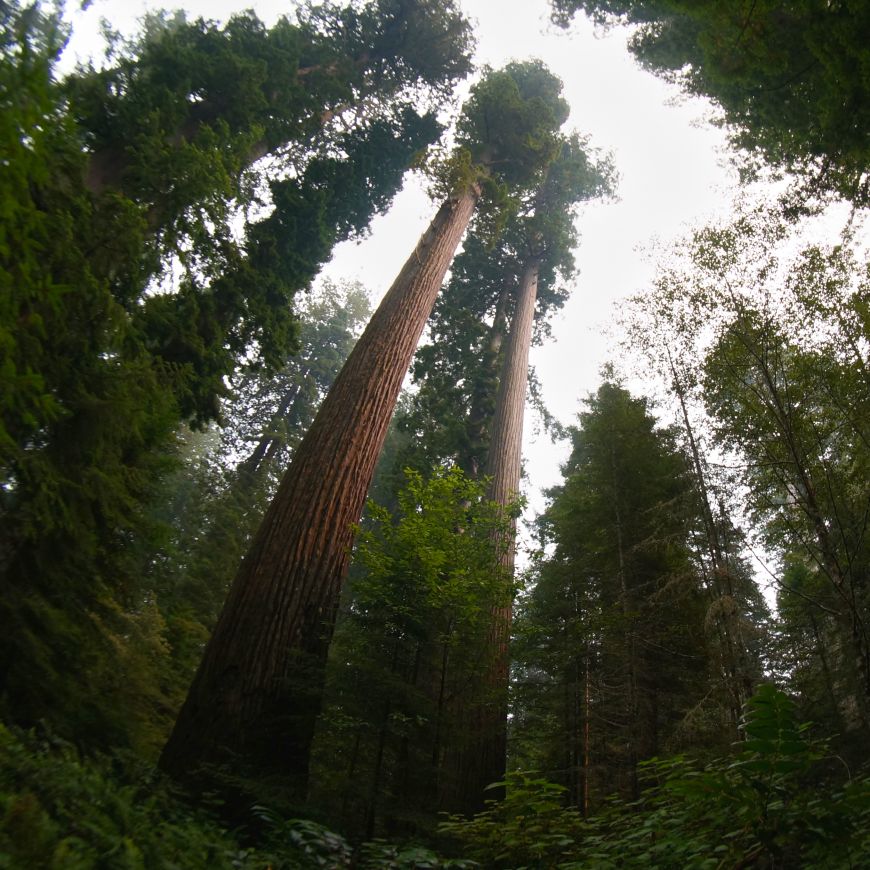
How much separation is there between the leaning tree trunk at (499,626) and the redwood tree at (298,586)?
4.82ft

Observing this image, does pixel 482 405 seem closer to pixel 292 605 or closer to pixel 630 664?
pixel 630 664

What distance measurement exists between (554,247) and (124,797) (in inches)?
612

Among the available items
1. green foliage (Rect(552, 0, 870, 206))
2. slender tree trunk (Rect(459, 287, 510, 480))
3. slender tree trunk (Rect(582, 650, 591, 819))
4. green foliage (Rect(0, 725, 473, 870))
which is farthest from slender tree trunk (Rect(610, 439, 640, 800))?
green foliage (Rect(552, 0, 870, 206))

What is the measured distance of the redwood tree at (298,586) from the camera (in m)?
4.19

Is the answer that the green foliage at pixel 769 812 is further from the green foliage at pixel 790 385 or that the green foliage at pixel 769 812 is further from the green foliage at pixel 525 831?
the green foliage at pixel 790 385

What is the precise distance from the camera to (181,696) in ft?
25.8

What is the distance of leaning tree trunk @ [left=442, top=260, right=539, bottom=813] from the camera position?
17.6ft

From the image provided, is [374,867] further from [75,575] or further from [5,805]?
[75,575]

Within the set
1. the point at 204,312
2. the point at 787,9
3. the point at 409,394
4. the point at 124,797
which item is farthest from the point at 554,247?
the point at 124,797

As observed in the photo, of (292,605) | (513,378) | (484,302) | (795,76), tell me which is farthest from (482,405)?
(292,605)

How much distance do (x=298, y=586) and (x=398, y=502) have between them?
3138mm

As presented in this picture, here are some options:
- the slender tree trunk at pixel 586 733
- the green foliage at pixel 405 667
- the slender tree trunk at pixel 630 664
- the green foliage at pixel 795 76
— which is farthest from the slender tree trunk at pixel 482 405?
the green foliage at pixel 795 76

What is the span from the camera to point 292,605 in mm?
4840

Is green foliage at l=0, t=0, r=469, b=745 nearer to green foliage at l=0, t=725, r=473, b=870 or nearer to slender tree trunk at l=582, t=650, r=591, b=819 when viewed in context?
green foliage at l=0, t=725, r=473, b=870
